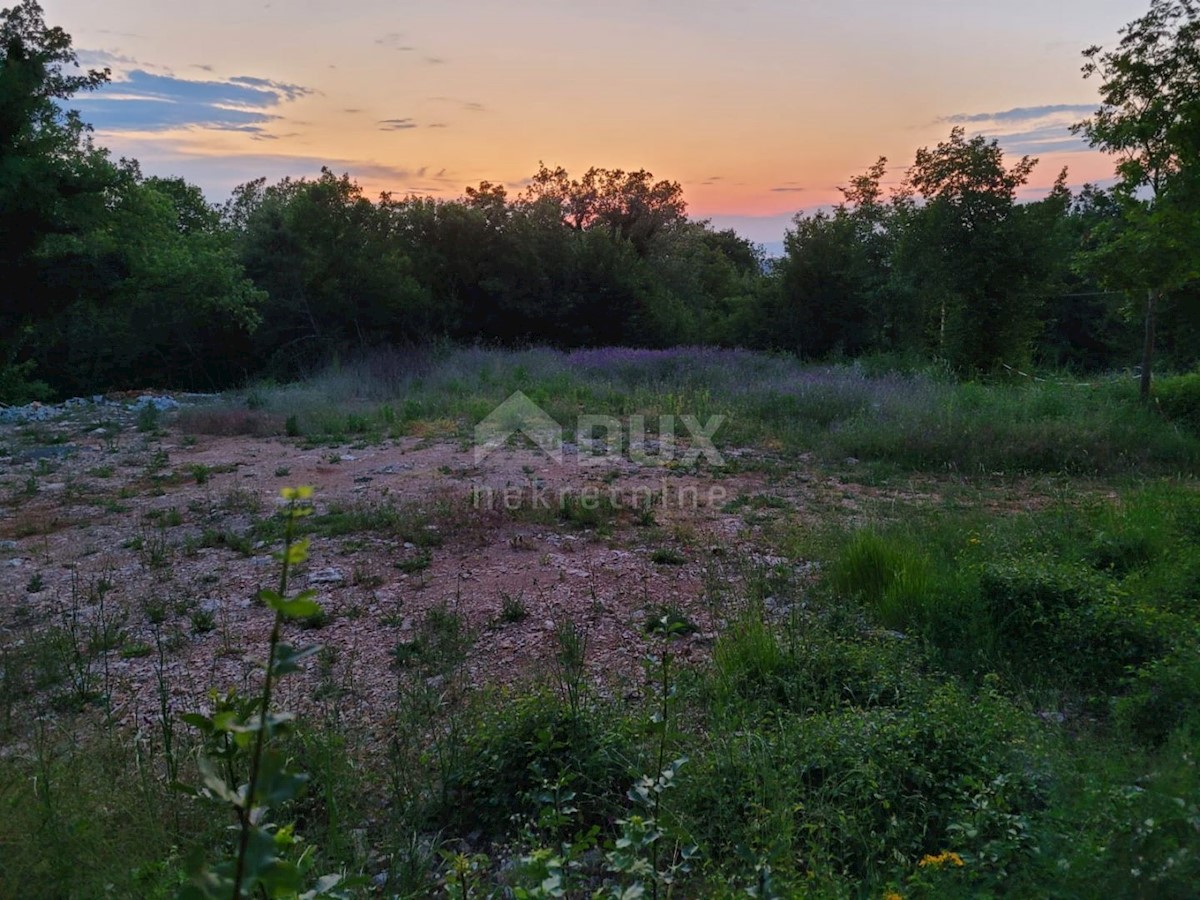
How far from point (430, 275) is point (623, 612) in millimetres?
15164

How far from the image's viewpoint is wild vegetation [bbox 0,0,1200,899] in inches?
72.4

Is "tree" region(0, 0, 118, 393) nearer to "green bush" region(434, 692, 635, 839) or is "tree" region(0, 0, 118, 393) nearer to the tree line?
the tree line

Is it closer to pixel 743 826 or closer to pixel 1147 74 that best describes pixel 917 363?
pixel 1147 74

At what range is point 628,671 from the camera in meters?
3.31

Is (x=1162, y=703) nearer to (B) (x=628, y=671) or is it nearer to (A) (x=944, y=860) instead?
(A) (x=944, y=860)

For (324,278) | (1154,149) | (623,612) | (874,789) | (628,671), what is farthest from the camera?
(324,278)

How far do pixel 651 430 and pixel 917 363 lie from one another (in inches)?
→ 286

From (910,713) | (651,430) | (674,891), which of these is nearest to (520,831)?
(674,891)

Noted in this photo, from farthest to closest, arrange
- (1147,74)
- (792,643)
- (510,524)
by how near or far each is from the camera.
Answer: (1147,74) < (510,524) < (792,643)

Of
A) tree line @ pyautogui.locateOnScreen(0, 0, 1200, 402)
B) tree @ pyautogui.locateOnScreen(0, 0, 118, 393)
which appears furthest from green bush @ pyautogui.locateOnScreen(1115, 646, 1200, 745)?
tree @ pyautogui.locateOnScreen(0, 0, 118, 393)

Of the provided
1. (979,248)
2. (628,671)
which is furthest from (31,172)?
(979,248)

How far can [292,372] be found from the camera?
16.1 meters

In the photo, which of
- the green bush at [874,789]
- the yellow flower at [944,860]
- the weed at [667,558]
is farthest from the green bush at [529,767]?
the weed at [667,558]

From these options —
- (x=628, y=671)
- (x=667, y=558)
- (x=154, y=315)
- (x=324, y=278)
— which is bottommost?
(x=628, y=671)
